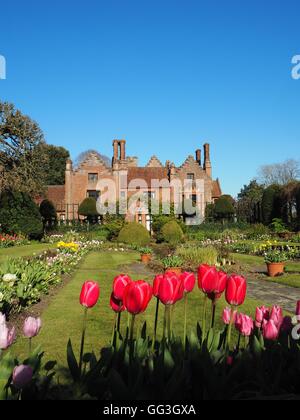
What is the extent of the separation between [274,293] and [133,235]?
1449 centimetres

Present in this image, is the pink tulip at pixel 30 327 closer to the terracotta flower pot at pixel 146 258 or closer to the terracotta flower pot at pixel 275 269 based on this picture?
the terracotta flower pot at pixel 275 269

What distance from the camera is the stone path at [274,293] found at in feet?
23.8

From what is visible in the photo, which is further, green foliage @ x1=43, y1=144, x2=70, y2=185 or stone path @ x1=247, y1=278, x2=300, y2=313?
green foliage @ x1=43, y1=144, x2=70, y2=185

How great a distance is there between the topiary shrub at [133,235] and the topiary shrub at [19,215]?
18.0 ft

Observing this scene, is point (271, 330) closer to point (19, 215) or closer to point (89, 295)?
point (89, 295)

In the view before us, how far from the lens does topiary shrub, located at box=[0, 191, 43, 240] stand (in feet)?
77.7

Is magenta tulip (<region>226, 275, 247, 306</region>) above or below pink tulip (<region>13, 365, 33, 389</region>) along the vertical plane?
above

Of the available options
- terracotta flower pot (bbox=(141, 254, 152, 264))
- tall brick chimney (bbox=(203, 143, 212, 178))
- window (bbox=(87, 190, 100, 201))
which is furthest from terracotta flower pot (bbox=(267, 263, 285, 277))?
tall brick chimney (bbox=(203, 143, 212, 178))

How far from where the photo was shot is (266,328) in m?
2.11

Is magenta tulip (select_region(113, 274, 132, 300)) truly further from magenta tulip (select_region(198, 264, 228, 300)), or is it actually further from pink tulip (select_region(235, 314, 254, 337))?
pink tulip (select_region(235, 314, 254, 337))

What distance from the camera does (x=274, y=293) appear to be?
8.41m

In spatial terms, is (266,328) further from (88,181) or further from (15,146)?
(88,181)

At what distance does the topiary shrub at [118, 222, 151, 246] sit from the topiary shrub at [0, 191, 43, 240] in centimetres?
549

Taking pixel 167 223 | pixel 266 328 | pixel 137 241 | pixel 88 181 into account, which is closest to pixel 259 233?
pixel 167 223
